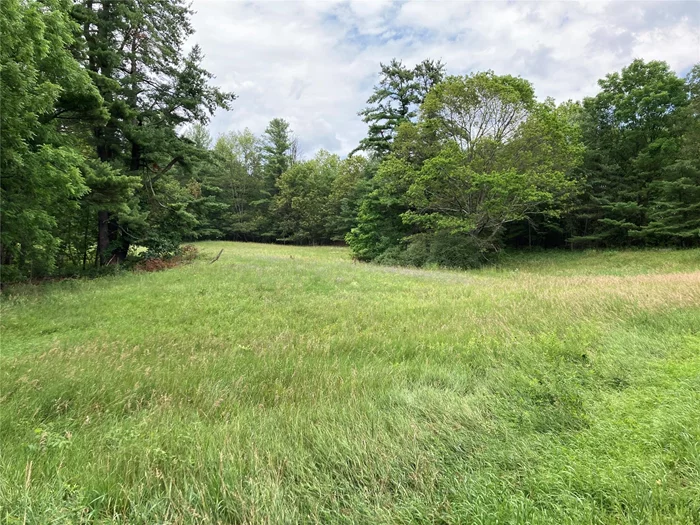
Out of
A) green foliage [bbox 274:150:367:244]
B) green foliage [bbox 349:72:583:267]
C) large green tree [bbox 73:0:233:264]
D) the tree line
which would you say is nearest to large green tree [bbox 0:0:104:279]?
the tree line

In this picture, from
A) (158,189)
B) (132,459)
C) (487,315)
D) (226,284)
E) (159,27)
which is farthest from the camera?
(158,189)

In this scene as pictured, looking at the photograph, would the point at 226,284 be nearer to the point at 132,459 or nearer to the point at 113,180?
the point at 113,180

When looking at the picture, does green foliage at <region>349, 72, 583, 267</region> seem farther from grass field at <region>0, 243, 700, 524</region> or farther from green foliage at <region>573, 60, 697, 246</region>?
grass field at <region>0, 243, 700, 524</region>

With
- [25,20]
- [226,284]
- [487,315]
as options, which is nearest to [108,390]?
[487,315]

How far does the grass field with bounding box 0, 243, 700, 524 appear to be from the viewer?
1996 mm

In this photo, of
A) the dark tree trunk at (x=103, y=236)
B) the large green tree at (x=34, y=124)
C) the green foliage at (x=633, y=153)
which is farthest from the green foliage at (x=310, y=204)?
the large green tree at (x=34, y=124)

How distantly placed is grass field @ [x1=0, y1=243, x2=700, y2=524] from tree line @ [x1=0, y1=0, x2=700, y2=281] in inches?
235

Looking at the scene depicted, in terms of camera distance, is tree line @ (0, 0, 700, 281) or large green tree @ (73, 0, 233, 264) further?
large green tree @ (73, 0, 233, 264)

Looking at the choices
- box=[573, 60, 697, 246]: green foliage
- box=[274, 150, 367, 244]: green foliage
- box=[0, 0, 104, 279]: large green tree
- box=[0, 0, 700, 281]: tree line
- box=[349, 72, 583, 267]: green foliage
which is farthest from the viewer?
box=[274, 150, 367, 244]: green foliage

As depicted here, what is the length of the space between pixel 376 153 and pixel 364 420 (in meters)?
30.5

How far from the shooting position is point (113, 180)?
38.4 ft

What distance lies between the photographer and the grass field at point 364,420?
200cm

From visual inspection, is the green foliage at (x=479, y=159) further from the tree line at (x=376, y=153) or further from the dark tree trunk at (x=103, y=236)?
the dark tree trunk at (x=103, y=236)

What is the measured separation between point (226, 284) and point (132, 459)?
9.30m
